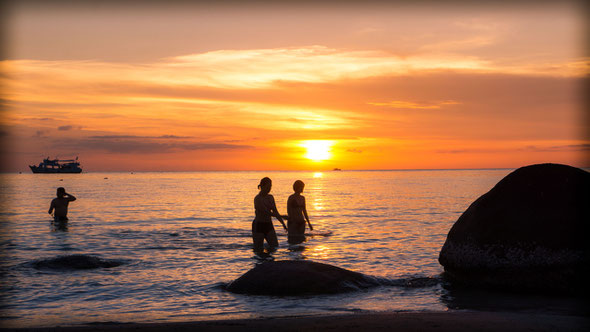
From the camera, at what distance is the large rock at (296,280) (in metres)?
9.23

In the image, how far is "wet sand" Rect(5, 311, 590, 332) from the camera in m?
6.19

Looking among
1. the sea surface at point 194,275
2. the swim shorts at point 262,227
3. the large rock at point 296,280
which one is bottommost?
the sea surface at point 194,275

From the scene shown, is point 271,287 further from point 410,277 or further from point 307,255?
point 307,255

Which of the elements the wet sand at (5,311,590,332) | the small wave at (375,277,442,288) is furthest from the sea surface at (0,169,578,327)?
the wet sand at (5,311,590,332)

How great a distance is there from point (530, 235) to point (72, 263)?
10875 mm

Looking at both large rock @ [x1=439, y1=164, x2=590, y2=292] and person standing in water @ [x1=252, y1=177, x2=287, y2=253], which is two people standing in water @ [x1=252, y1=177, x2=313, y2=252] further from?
large rock @ [x1=439, y1=164, x2=590, y2=292]

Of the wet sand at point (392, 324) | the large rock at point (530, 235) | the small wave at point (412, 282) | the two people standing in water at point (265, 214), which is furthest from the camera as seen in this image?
the two people standing in water at point (265, 214)

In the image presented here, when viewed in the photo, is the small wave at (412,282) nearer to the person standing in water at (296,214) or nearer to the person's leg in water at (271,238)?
the person's leg in water at (271,238)

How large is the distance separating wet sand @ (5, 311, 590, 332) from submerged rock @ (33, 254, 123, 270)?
6.36m

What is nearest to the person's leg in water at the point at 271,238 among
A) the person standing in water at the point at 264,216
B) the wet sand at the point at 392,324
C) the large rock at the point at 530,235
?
the person standing in water at the point at 264,216

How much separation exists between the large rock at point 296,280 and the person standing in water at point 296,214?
6562 millimetres

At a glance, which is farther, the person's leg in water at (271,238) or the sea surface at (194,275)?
the person's leg in water at (271,238)

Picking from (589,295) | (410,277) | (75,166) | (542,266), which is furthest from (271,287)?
(75,166)

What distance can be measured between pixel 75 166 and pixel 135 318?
21052 cm
